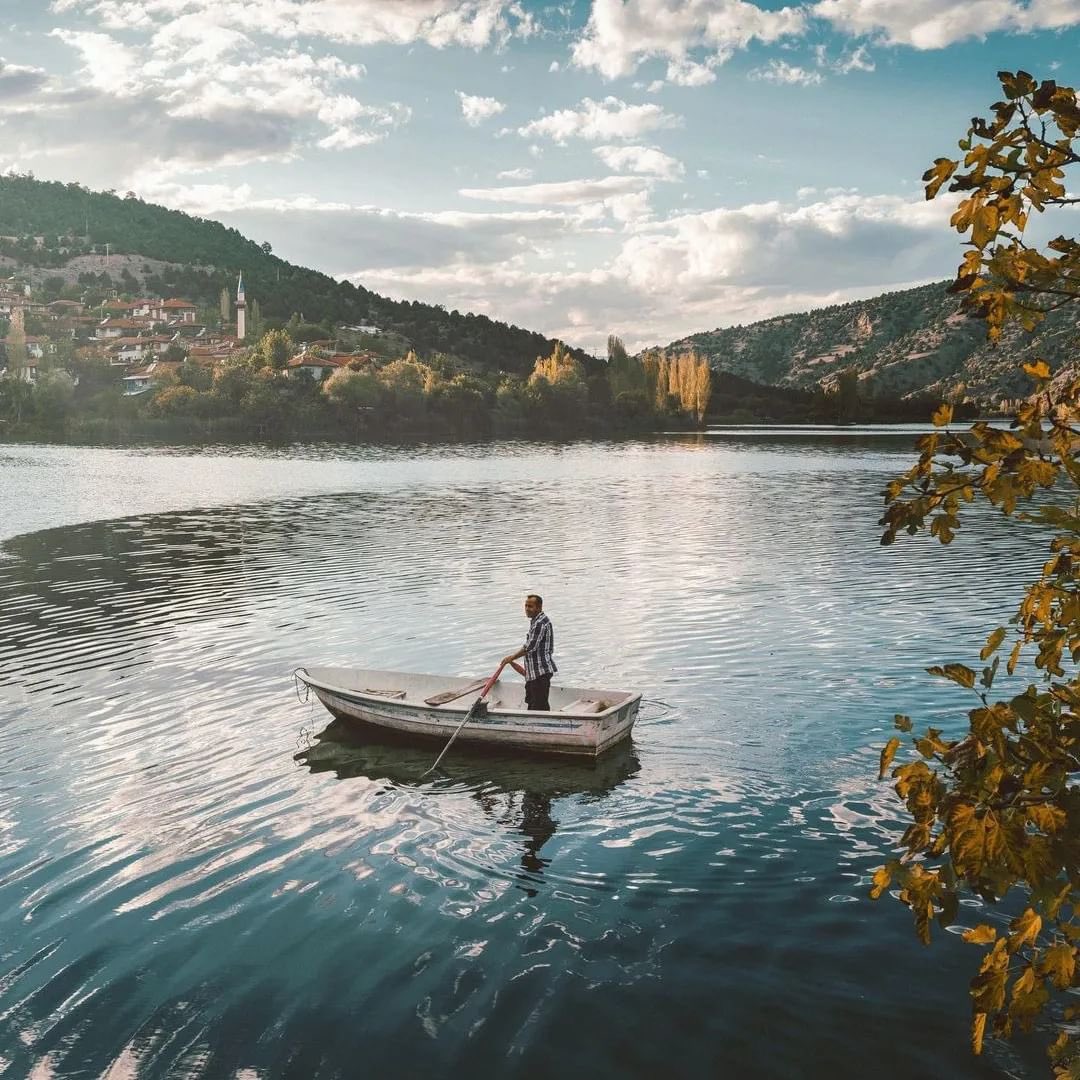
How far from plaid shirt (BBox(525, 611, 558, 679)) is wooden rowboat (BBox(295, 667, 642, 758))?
812 millimetres

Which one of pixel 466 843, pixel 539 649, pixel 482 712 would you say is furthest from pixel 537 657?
pixel 466 843

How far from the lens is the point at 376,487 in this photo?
263ft

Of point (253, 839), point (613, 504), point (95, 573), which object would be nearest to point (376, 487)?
point (613, 504)

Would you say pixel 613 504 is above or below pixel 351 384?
below

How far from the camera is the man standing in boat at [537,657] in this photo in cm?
1984

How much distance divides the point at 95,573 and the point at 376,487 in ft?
130

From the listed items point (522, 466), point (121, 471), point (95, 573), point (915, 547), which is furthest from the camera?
point (522, 466)

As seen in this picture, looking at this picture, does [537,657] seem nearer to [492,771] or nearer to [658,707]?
[492,771]

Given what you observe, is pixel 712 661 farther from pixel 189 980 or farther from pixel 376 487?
pixel 376 487

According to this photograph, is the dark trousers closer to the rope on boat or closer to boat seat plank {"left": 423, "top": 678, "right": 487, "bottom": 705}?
boat seat plank {"left": 423, "top": 678, "right": 487, "bottom": 705}

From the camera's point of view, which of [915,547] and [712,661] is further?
[915,547]

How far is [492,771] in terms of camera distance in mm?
19047

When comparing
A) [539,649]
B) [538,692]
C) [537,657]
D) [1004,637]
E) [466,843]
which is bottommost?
[466,843]

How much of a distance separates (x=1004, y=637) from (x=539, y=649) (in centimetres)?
1583
